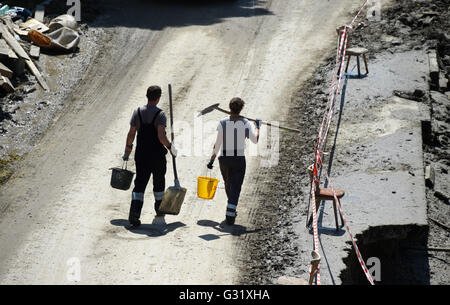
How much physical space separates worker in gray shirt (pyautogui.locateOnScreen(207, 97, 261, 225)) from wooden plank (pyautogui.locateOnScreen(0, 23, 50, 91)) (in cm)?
689

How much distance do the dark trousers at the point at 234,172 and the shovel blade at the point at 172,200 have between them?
712 mm

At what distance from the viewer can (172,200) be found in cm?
961

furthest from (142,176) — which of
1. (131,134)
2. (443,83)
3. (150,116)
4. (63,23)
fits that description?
(443,83)

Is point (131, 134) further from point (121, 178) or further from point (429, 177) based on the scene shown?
point (429, 177)

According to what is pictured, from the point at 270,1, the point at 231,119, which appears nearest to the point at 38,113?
the point at 231,119

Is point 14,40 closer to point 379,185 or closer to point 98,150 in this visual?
point 98,150

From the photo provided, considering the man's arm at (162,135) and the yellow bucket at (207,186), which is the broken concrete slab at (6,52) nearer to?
the man's arm at (162,135)

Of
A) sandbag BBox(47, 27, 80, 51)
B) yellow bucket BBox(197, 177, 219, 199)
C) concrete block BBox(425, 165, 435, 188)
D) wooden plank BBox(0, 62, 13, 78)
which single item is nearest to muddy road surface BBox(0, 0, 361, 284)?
yellow bucket BBox(197, 177, 219, 199)

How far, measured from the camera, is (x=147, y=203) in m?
10.5

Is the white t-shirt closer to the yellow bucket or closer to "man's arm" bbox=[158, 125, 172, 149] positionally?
the yellow bucket

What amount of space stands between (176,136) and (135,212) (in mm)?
3794

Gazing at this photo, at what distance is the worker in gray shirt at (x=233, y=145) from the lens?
9320 millimetres

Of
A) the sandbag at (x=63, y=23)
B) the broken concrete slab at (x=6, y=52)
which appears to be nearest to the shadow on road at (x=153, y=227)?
the broken concrete slab at (x=6, y=52)

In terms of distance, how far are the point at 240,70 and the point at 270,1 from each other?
6229mm
